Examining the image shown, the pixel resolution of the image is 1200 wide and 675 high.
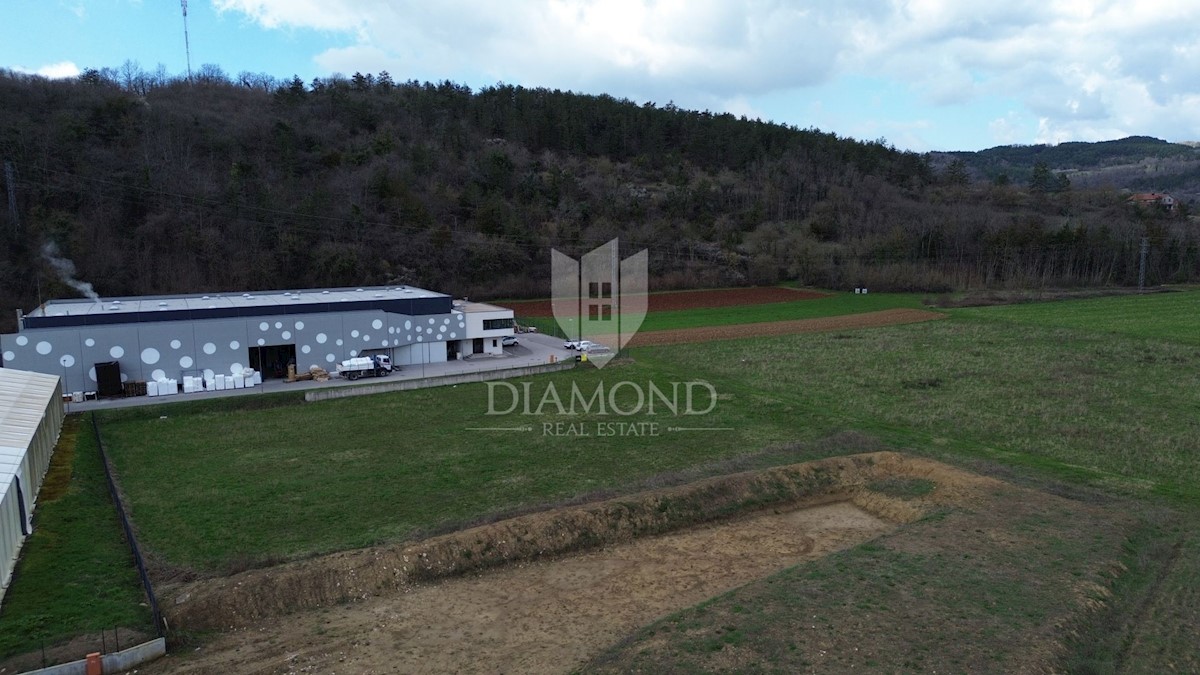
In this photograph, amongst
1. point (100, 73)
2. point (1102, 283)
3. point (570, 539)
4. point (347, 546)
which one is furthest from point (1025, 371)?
point (100, 73)

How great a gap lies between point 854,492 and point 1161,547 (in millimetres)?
6486

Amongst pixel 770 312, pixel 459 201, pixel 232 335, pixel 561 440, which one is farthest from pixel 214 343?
pixel 459 201

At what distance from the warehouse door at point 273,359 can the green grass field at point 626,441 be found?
163 inches

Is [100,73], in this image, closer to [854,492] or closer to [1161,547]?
[854,492]

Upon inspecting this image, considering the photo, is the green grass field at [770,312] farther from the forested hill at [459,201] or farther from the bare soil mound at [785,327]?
the forested hill at [459,201]

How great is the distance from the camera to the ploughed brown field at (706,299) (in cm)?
5750

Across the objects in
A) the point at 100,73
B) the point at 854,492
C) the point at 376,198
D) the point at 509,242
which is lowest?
the point at 854,492

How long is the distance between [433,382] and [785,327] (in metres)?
27.1

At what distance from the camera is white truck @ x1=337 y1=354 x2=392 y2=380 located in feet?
105

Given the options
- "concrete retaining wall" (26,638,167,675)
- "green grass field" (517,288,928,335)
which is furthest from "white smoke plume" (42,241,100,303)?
"concrete retaining wall" (26,638,167,675)

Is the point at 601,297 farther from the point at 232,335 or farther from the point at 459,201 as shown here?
the point at 232,335

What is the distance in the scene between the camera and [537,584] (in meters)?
14.3

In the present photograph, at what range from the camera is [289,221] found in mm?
59594

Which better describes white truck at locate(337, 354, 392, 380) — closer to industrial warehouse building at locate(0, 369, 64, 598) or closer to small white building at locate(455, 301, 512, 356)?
small white building at locate(455, 301, 512, 356)
